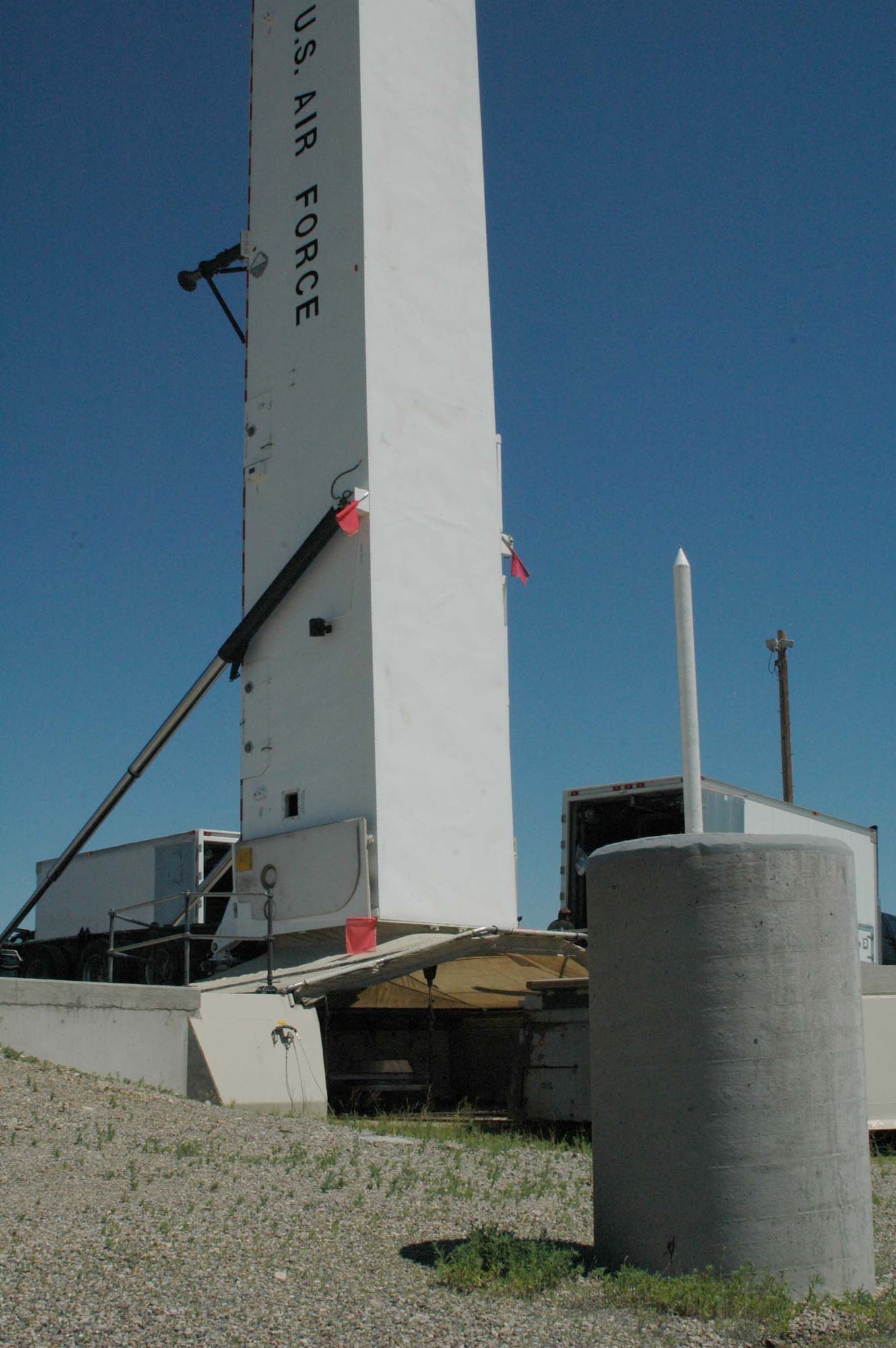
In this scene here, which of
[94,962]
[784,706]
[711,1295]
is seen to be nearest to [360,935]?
[94,962]

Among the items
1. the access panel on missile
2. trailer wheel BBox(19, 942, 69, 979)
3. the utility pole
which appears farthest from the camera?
the utility pole

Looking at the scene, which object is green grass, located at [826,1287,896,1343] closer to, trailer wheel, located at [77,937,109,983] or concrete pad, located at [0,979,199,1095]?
concrete pad, located at [0,979,199,1095]

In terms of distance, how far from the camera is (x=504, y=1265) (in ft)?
19.9

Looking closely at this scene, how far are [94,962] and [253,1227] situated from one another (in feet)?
48.0

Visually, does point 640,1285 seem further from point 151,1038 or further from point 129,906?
point 129,906

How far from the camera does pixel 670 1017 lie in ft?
19.6

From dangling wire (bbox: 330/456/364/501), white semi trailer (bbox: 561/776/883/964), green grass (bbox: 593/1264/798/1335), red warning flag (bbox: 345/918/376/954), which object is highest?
dangling wire (bbox: 330/456/364/501)

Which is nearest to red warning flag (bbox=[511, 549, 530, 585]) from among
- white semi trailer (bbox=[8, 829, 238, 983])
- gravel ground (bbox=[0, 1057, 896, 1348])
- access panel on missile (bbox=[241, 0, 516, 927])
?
access panel on missile (bbox=[241, 0, 516, 927])

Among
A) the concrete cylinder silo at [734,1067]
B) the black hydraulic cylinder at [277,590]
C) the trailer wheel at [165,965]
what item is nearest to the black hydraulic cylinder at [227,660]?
the black hydraulic cylinder at [277,590]

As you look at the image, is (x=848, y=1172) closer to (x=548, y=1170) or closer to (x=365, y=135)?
(x=548, y=1170)

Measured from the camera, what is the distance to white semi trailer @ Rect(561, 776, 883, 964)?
18.0 m

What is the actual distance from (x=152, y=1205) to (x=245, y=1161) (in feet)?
4.34

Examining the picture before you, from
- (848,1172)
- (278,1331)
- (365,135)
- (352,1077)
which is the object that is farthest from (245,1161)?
(365,135)

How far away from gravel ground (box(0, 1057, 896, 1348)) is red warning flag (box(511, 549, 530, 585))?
1069cm
